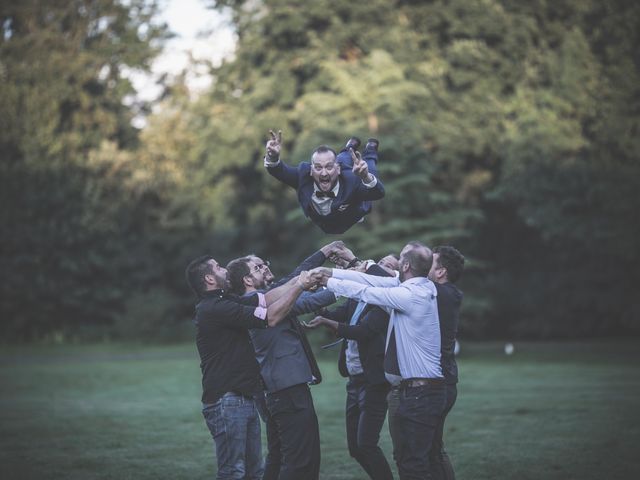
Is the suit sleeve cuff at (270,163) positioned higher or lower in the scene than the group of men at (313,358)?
higher

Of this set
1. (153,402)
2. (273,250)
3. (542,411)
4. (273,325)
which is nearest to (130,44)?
(273,250)

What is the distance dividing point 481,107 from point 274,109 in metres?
8.03

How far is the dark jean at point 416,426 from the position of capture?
6930mm

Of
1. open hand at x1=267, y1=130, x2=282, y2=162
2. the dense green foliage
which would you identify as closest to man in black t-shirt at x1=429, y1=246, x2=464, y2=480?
open hand at x1=267, y1=130, x2=282, y2=162

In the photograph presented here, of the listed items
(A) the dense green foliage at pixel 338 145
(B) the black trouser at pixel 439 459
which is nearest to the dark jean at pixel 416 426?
(B) the black trouser at pixel 439 459

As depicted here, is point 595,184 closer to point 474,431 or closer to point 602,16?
point 602,16

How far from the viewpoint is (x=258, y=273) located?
7.96 m

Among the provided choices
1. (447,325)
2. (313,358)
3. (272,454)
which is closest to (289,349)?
(313,358)

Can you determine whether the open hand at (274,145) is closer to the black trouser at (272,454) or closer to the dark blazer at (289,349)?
the dark blazer at (289,349)

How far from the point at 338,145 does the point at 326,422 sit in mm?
16389

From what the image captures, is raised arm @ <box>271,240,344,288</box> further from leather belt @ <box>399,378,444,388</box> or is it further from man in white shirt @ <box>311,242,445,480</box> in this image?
leather belt @ <box>399,378,444,388</box>

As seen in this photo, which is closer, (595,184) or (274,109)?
(595,184)

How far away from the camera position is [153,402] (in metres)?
17.5

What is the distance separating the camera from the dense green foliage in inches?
1175
